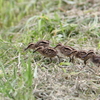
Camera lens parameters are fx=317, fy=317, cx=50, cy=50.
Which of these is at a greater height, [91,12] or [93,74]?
[91,12]

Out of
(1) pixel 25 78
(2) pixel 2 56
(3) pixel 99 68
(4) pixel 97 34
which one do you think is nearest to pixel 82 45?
(4) pixel 97 34

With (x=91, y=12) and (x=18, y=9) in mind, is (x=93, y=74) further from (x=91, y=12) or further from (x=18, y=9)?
(x=18, y=9)

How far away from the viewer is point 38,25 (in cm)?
658

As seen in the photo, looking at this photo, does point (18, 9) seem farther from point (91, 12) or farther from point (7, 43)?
point (7, 43)

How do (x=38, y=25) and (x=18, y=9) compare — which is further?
(x=18, y=9)

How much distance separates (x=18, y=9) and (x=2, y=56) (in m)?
3.80

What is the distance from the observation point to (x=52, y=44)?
5820 mm

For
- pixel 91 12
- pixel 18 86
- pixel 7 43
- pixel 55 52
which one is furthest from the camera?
pixel 91 12

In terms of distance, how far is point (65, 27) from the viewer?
257 inches

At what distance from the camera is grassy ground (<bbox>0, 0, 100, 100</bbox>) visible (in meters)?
4.09

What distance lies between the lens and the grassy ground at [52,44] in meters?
4.09

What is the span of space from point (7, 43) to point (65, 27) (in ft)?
4.92

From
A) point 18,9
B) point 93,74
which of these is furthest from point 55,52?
point 18,9

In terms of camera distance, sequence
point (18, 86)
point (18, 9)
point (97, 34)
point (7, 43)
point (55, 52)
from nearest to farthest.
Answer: point (18, 86)
point (55, 52)
point (7, 43)
point (97, 34)
point (18, 9)
